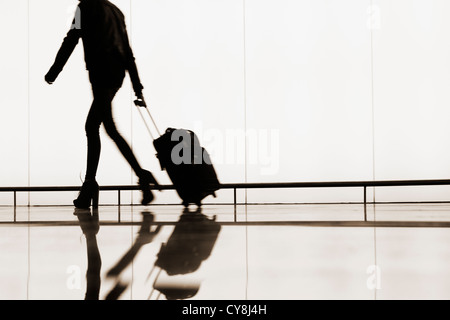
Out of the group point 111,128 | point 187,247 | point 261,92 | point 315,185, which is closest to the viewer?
point 187,247

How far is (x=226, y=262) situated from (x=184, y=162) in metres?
2.23

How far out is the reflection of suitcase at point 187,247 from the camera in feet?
4.58

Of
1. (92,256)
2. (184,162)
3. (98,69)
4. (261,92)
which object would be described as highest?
(261,92)

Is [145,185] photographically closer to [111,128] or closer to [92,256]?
[111,128]

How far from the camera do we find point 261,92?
5.21 m

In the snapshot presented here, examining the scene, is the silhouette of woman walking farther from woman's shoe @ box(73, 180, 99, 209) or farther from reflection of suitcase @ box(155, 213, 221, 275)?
reflection of suitcase @ box(155, 213, 221, 275)

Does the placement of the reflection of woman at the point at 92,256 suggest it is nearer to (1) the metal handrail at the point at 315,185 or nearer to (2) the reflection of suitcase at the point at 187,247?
(2) the reflection of suitcase at the point at 187,247

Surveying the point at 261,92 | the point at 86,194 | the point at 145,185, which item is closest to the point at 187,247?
the point at 145,185

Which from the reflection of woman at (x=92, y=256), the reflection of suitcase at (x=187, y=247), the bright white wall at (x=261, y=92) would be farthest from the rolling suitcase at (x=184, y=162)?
the bright white wall at (x=261, y=92)

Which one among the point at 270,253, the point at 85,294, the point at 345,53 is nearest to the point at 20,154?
the point at 345,53

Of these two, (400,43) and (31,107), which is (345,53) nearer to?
(400,43)

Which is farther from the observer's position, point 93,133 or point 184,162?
point 184,162

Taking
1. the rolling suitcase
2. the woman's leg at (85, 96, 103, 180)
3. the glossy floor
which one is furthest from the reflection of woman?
the rolling suitcase

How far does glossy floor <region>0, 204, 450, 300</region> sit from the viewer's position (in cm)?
108
